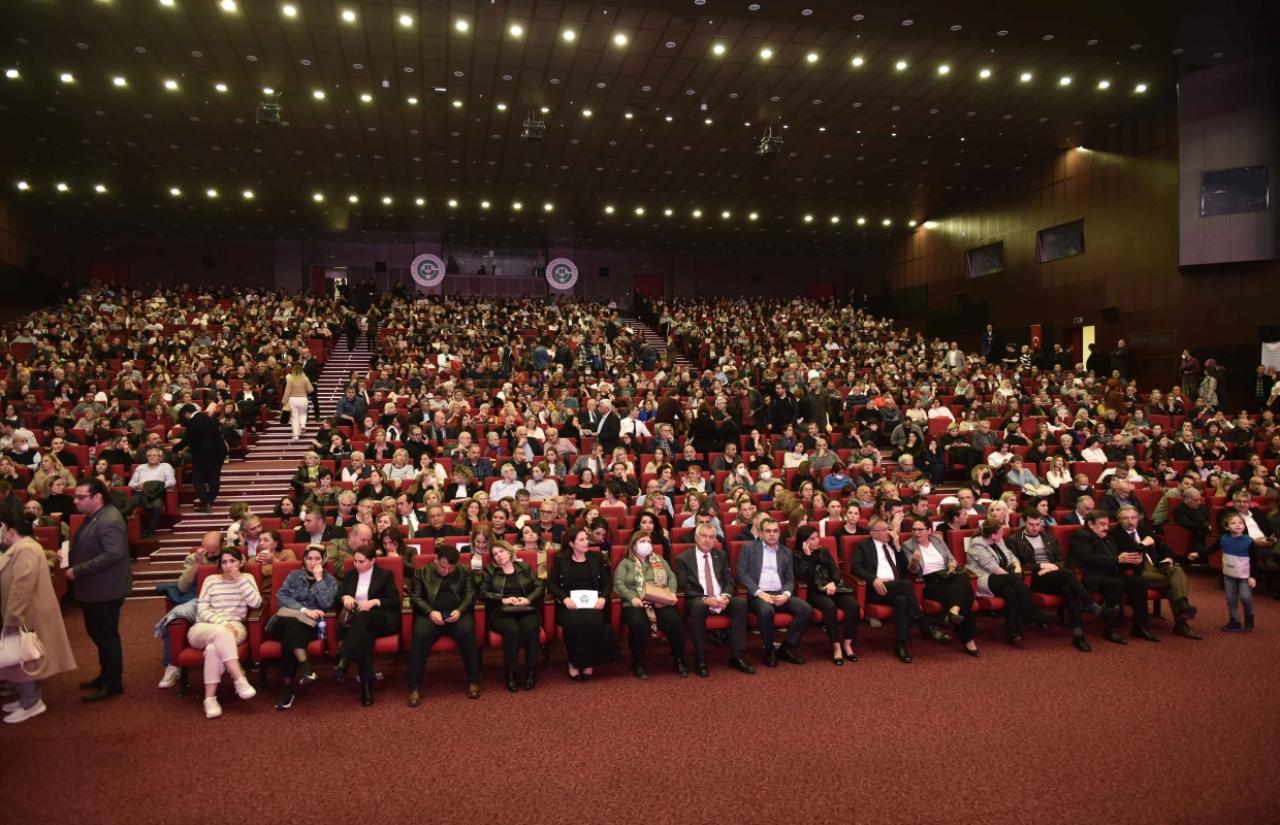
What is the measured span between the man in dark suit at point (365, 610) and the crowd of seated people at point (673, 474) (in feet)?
0.07

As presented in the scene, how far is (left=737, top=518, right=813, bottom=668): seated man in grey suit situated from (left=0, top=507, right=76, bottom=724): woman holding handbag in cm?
424

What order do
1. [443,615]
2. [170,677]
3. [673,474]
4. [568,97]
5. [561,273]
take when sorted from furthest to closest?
[561,273] < [568,97] < [673,474] < [443,615] < [170,677]

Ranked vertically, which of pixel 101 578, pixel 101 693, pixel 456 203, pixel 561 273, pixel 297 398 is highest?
pixel 456 203

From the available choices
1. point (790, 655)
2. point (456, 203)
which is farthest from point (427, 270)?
point (790, 655)

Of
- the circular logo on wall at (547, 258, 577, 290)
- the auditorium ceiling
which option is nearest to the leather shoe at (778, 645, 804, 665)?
the auditorium ceiling

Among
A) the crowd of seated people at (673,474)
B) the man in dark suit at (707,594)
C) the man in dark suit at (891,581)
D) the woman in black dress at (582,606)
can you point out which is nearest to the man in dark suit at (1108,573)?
the crowd of seated people at (673,474)

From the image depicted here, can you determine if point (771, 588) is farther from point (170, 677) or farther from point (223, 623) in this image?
point (170, 677)

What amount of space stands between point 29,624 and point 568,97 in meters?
12.3

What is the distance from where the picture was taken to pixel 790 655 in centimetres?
538

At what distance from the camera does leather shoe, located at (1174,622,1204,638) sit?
5.76m

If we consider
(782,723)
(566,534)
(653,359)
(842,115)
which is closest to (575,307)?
(653,359)

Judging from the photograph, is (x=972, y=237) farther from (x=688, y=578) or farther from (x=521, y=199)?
(x=688, y=578)

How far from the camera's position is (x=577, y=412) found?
1067cm

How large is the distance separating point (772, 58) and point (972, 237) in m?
12.0
